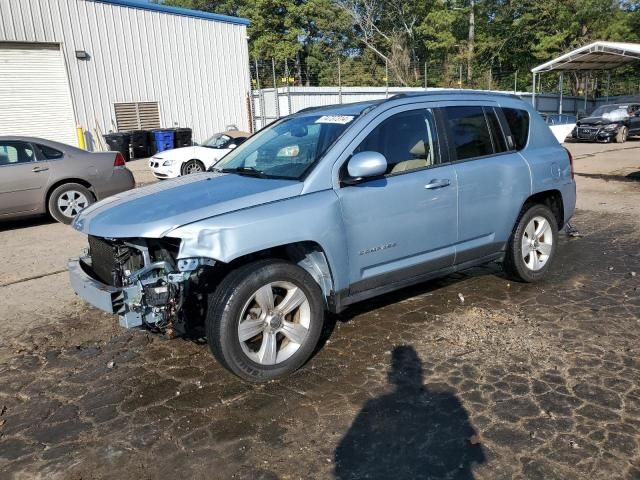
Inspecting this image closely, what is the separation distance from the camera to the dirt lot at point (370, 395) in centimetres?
283

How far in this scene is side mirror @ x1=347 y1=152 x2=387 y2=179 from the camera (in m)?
3.73

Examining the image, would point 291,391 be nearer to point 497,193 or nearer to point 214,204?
point 214,204

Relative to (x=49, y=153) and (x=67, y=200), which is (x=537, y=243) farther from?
(x=49, y=153)

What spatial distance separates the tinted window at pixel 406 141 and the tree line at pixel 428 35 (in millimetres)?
33022

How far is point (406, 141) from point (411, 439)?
2303 millimetres

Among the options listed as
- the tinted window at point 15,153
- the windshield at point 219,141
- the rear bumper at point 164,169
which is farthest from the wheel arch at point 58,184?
the windshield at point 219,141

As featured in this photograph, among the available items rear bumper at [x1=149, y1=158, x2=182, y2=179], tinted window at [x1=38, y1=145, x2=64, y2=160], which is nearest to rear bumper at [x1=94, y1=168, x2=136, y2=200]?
tinted window at [x1=38, y1=145, x2=64, y2=160]

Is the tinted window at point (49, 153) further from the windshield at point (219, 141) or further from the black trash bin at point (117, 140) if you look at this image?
the black trash bin at point (117, 140)

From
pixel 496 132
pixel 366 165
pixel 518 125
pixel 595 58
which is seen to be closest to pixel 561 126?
pixel 595 58

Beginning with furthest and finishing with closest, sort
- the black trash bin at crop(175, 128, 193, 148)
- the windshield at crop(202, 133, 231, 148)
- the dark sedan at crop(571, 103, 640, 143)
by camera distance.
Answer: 1. the dark sedan at crop(571, 103, 640, 143)
2. the black trash bin at crop(175, 128, 193, 148)
3. the windshield at crop(202, 133, 231, 148)

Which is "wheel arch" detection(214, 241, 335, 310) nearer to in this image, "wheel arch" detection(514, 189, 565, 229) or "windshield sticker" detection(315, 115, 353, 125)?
"windshield sticker" detection(315, 115, 353, 125)

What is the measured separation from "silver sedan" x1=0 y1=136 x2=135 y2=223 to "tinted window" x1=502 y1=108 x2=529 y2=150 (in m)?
6.81

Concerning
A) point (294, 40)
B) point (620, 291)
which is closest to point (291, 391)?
point (620, 291)

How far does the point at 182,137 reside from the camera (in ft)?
60.1
